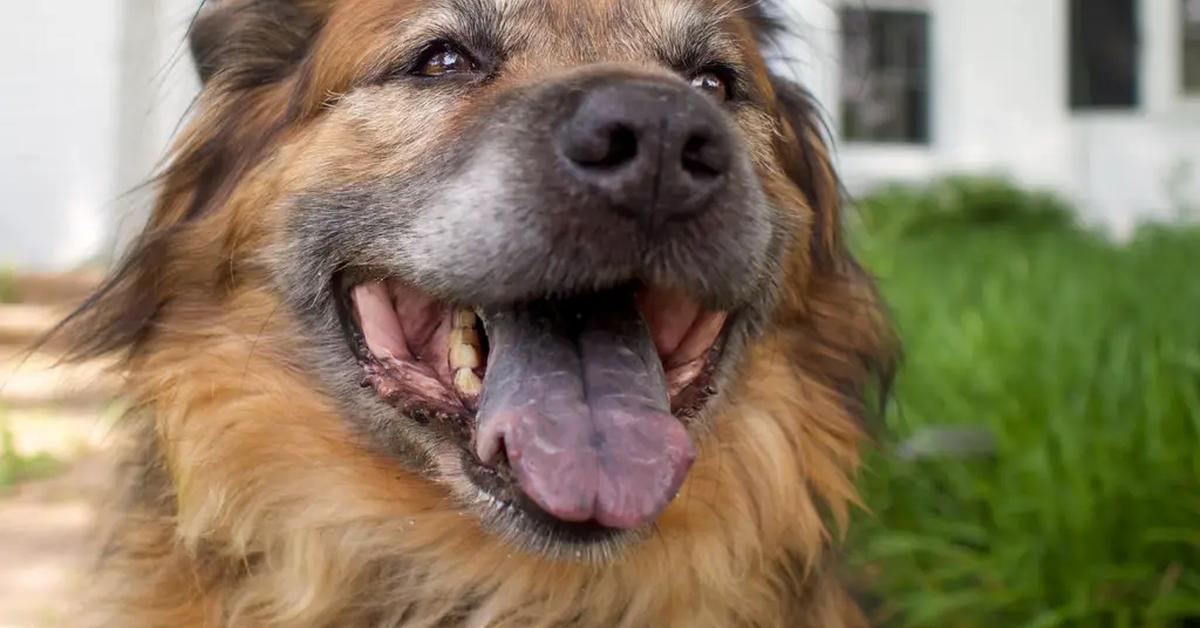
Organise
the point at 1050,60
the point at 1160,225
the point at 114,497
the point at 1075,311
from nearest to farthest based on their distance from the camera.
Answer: the point at 114,497 < the point at 1075,311 < the point at 1160,225 < the point at 1050,60

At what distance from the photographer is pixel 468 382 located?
2125 mm

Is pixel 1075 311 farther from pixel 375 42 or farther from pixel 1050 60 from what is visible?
pixel 1050 60

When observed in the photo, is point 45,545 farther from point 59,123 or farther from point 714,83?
point 59,123

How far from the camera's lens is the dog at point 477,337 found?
76.8 inches

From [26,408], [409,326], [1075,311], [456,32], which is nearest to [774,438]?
[409,326]

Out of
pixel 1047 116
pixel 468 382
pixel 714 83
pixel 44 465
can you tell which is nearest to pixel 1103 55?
pixel 1047 116

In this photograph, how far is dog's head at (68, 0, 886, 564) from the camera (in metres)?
1.93

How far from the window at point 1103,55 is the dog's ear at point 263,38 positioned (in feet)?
35.3

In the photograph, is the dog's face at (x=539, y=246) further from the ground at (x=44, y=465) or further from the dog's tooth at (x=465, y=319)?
the ground at (x=44, y=465)

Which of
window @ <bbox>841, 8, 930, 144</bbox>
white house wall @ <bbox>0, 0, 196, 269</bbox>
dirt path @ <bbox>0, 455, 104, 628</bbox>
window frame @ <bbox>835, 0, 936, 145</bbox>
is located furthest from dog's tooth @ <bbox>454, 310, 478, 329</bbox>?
window @ <bbox>841, 8, 930, 144</bbox>

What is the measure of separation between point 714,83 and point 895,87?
10.3 metres

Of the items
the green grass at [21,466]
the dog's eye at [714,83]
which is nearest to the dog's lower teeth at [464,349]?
the dog's eye at [714,83]

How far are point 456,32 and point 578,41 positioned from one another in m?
0.26

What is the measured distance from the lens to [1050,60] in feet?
37.1
